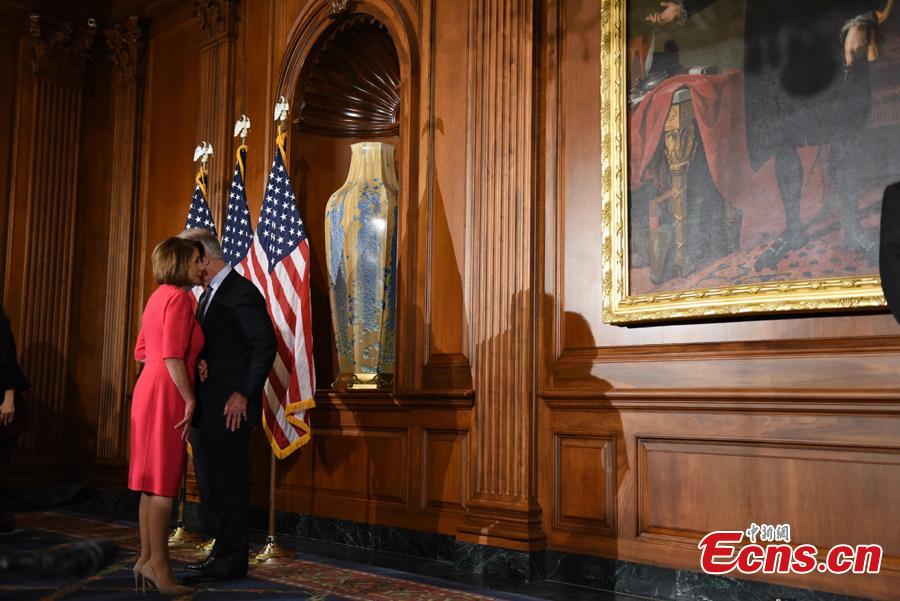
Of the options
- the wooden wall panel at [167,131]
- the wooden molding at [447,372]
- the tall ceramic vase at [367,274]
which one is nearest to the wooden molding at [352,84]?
the tall ceramic vase at [367,274]

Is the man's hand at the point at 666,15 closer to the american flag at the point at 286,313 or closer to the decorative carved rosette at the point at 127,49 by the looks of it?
the american flag at the point at 286,313

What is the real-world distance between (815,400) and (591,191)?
5.48 feet

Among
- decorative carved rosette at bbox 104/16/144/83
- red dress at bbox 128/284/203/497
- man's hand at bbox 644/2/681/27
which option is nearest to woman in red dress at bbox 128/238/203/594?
red dress at bbox 128/284/203/497

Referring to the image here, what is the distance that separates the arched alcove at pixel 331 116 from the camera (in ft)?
22.6

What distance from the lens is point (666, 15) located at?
4684 mm

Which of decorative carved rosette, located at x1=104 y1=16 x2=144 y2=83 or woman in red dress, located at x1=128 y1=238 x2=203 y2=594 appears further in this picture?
decorative carved rosette, located at x1=104 y1=16 x2=144 y2=83

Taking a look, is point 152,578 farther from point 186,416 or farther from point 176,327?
point 176,327

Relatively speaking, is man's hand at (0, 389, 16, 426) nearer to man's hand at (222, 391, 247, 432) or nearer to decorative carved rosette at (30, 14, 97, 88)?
man's hand at (222, 391, 247, 432)

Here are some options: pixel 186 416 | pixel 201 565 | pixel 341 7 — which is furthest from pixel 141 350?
pixel 341 7

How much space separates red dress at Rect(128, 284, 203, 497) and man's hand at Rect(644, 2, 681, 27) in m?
→ 2.75

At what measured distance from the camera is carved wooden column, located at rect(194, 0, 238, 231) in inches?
296

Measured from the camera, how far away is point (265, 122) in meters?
7.22

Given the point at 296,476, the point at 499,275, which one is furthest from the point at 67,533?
the point at 499,275

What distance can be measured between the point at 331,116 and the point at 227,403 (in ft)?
10.8
